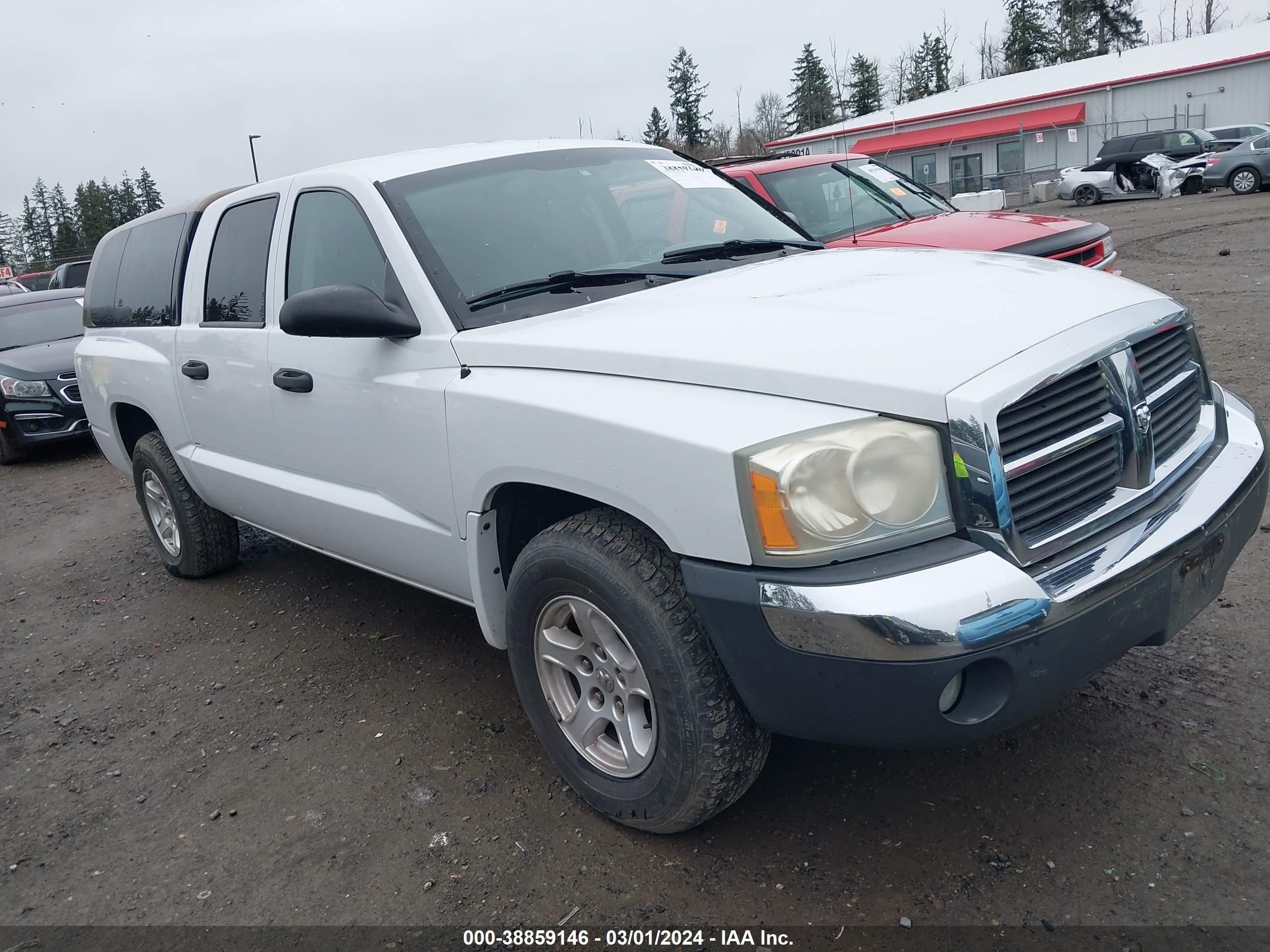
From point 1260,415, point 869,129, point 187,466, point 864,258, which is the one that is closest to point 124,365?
point 187,466

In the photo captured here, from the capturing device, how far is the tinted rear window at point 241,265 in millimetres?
4160

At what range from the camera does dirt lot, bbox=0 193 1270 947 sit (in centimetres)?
257

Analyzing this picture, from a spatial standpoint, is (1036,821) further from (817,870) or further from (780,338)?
(780,338)

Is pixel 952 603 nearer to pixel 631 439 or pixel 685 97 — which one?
pixel 631 439

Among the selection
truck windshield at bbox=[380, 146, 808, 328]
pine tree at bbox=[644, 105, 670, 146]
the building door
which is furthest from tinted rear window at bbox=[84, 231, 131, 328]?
pine tree at bbox=[644, 105, 670, 146]

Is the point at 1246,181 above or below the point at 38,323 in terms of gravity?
below

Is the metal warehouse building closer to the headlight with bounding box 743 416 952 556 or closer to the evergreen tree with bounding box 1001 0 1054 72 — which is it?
the evergreen tree with bounding box 1001 0 1054 72

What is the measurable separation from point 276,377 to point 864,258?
7.11 ft

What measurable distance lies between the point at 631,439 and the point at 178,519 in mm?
3762

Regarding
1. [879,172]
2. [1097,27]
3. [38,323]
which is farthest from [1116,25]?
[38,323]

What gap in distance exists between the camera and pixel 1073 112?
3950 cm

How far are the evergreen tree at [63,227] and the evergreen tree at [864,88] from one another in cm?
5180

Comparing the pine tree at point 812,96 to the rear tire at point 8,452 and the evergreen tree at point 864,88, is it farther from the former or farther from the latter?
the rear tire at point 8,452

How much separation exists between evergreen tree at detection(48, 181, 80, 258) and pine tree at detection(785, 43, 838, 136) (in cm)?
4831
